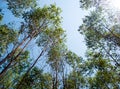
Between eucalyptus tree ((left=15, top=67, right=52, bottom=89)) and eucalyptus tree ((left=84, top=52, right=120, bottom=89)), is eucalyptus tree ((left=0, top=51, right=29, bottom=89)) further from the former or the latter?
eucalyptus tree ((left=84, top=52, right=120, bottom=89))

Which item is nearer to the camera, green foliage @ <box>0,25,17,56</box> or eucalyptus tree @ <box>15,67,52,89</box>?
green foliage @ <box>0,25,17,56</box>

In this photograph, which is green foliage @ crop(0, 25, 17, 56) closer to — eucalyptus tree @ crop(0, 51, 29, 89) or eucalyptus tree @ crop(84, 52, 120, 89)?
eucalyptus tree @ crop(0, 51, 29, 89)

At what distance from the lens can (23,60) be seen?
23812 millimetres

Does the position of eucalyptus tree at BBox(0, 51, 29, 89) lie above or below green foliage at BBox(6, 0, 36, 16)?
below

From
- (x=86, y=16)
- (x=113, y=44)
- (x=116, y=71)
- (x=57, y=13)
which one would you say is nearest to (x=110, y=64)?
(x=116, y=71)

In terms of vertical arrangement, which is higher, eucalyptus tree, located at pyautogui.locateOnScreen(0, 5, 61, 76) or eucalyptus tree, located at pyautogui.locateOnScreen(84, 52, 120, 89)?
eucalyptus tree, located at pyautogui.locateOnScreen(0, 5, 61, 76)

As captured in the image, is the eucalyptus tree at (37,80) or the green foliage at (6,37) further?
the eucalyptus tree at (37,80)

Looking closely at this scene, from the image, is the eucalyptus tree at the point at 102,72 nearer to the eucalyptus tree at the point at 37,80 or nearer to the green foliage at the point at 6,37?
the eucalyptus tree at the point at 37,80

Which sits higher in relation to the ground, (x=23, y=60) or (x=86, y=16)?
(x=86, y=16)

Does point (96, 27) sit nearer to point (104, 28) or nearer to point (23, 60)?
point (104, 28)

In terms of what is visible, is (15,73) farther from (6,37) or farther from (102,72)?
(102,72)

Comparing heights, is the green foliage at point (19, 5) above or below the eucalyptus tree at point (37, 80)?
above

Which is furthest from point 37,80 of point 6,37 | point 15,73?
point 6,37

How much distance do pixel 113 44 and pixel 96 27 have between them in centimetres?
237
